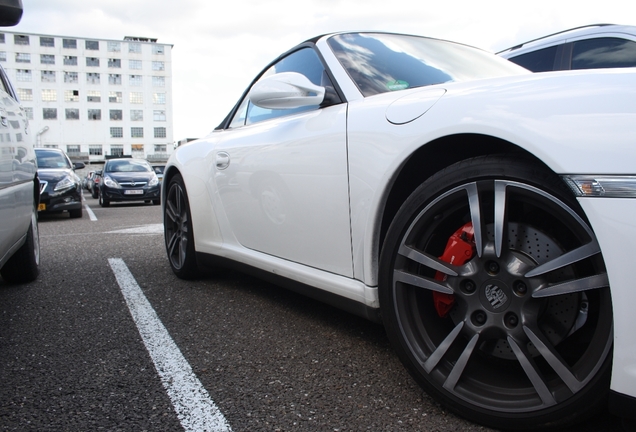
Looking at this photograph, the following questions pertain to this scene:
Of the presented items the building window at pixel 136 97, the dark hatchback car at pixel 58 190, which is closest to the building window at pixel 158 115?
the building window at pixel 136 97

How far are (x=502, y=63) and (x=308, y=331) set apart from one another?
1.73m

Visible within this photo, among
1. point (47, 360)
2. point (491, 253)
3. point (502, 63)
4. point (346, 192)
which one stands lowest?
point (47, 360)

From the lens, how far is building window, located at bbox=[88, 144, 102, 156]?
7756 cm

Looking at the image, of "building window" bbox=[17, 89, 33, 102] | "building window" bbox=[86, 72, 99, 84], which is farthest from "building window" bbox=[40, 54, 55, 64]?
Answer: "building window" bbox=[86, 72, 99, 84]

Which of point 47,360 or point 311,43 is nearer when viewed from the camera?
point 47,360

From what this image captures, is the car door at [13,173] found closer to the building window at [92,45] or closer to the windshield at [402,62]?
the windshield at [402,62]

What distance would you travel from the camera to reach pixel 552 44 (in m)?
5.45

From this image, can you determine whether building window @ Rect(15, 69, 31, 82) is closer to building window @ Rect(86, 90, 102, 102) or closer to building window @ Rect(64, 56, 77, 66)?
building window @ Rect(64, 56, 77, 66)

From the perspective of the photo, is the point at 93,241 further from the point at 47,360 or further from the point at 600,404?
the point at 600,404

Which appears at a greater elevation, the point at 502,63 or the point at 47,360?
the point at 502,63

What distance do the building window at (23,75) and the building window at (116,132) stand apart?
12.3m

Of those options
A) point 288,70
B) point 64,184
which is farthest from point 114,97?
point 288,70

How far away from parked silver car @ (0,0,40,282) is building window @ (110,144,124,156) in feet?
262

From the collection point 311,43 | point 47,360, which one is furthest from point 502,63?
point 47,360
